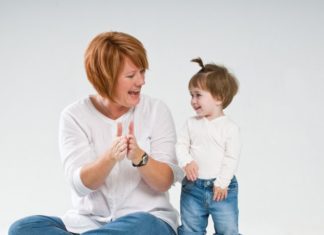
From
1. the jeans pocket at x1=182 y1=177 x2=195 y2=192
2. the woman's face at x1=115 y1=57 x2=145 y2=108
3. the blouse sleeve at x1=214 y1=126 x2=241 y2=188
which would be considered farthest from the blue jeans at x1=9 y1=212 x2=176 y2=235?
the woman's face at x1=115 y1=57 x2=145 y2=108

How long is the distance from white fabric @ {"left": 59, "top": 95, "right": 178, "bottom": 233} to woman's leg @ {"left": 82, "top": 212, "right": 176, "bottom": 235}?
0.35ft

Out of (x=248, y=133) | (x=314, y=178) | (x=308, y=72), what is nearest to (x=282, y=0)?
(x=308, y=72)

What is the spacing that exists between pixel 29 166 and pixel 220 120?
1990mm

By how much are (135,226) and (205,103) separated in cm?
50

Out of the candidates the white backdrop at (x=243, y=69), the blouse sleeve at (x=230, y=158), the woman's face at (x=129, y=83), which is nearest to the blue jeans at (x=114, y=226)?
the blouse sleeve at (x=230, y=158)

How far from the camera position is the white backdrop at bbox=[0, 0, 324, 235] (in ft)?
13.3

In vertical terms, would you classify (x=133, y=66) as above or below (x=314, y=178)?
above

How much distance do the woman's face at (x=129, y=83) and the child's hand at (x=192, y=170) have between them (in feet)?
1.00

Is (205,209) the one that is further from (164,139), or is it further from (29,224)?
(29,224)

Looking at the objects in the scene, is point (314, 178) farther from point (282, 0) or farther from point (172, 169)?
point (172, 169)

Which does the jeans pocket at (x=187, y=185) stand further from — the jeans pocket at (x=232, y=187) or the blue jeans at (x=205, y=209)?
the jeans pocket at (x=232, y=187)

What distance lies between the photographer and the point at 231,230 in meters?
2.55

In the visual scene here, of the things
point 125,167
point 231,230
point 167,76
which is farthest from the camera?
point 167,76

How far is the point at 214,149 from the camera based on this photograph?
256cm
